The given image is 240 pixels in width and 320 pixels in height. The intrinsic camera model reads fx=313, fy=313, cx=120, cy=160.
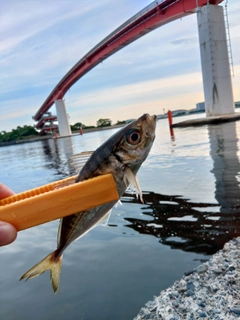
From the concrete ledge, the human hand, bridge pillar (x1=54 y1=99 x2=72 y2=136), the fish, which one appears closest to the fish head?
the fish

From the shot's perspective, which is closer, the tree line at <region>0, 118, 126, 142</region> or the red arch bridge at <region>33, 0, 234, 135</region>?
the red arch bridge at <region>33, 0, 234, 135</region>

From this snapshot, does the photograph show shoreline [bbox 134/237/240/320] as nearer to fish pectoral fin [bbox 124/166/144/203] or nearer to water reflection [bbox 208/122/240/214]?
fish pectoral fin [bbox 124/166/144/203]

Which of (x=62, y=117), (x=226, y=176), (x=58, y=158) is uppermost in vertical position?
(x=62, y=117)

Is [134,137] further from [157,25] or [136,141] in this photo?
[157,25]

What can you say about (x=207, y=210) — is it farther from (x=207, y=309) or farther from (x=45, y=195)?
(x=45, y=195)

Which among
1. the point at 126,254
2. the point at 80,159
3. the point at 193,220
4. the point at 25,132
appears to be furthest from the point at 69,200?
the point at 25,132

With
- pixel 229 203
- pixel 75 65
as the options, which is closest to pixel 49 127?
pixel 75 65

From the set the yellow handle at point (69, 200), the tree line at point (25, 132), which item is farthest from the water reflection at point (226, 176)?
the tree line at point (25, 132)
